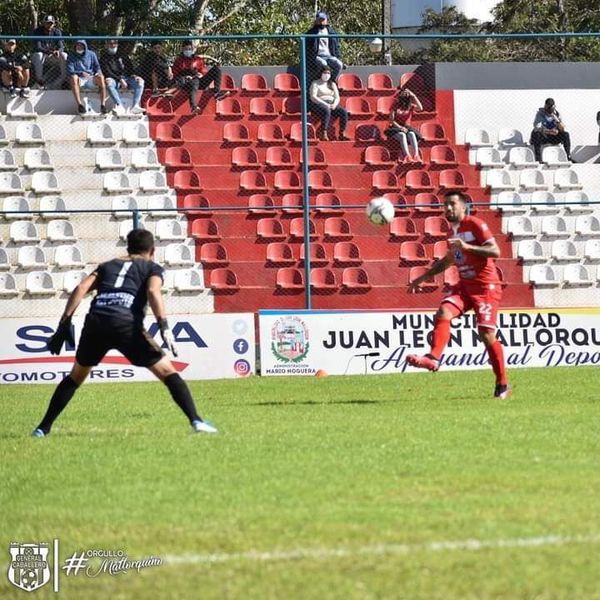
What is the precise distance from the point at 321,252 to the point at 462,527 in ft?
57.8

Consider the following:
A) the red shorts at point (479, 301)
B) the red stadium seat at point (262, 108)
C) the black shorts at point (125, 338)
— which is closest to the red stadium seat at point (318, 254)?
the red stadium seat at point (262, 108)

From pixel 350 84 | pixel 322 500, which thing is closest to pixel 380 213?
pixel 322 500

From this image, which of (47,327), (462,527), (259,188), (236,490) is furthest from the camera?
(259,188)

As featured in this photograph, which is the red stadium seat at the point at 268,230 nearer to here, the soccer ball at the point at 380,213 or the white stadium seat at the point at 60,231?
the white stadium seat at the point at 60,231

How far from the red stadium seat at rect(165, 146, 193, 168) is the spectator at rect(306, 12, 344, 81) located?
297cm

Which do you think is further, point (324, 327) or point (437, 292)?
point (437, 292)

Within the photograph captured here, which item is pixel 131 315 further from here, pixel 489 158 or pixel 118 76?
pixel 489 158

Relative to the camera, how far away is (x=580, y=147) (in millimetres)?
28656

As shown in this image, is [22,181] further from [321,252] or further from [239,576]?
[239,576]

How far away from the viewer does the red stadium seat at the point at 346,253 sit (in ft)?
80.5

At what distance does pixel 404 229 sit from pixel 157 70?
5.48m

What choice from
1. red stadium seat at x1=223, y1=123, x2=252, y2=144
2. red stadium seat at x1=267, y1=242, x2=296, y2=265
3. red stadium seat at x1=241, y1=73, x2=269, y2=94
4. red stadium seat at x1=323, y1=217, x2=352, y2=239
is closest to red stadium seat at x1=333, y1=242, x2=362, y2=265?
red stadium seat at x1=323, y1=217, x2=352, y2=239

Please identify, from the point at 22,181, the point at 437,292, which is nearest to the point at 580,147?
the point at 437,292

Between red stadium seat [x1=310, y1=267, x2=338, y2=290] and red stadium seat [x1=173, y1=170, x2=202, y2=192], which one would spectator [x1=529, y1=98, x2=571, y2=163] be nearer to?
red stadium seat [x1=310, y1=267, x2=338, y2=290]
